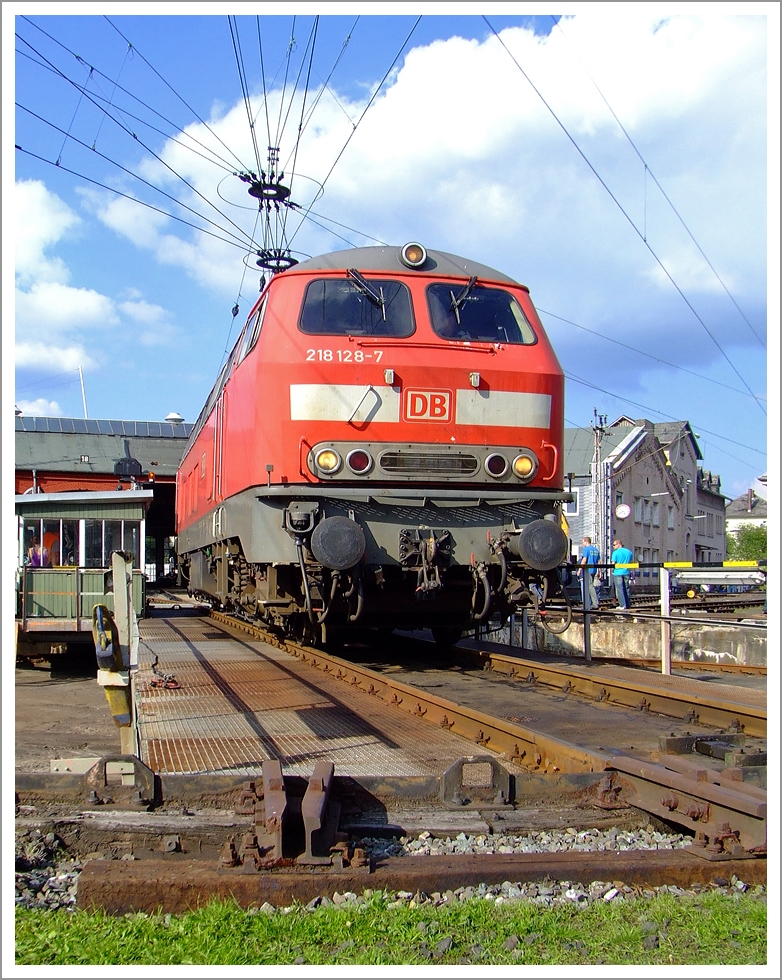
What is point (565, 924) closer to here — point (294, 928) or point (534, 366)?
point (294, 928)

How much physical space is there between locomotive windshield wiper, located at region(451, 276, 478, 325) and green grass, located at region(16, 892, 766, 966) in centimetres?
593

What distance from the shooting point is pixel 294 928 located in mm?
3164

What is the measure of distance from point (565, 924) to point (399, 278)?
6231mm

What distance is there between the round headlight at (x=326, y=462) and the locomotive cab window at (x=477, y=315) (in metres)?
1.56

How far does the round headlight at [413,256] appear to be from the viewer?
843 centimetres

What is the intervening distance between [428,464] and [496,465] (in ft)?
2.13

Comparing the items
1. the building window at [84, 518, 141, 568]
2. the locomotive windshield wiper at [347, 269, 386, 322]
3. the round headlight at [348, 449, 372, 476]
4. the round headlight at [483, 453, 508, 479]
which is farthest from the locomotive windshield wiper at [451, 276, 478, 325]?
the building window at [84, 518, 141, 568]

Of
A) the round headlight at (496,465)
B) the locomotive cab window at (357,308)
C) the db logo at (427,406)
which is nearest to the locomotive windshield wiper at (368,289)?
the locomotive cab window at (357,308)

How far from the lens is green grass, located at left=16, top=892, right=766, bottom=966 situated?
304 cm

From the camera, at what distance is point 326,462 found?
300 inches

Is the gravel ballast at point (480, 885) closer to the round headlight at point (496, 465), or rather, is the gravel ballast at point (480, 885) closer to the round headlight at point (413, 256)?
the round headlight at point (496, 465)

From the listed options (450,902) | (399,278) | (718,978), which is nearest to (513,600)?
(399,278)

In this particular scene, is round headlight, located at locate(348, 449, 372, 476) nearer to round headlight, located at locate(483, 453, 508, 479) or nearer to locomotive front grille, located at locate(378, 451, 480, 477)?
locomotive front grille, located at locate(378, 451, 480, 477)

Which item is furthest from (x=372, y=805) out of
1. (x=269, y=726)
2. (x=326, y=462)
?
(x=326, y=462)
